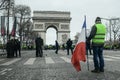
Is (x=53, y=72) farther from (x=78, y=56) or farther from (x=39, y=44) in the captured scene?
(x=39, y=44)

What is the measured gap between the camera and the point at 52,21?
111000mm

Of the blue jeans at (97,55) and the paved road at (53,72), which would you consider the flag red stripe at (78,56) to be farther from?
the blue jeans at (97,55)

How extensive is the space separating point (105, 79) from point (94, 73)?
1.83 meters

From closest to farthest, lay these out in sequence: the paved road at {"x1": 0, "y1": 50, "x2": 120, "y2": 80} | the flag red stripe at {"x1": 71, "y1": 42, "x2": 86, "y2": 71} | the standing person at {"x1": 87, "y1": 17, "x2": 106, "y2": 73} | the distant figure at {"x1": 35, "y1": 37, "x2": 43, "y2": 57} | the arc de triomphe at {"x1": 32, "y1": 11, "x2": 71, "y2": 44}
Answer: the paved road at {"x1": 0, "y1": 50, "x2": 120, "y2": 80}
the flag red stripe at {"x1": 71, "y1": 42, "x2": 86, "y2": 71}
the standing person at {"x1": 87, "y1": 17, "x2": 106, "y2": 73}
the distant figure at {"x1": 35, "y1": 37, "x2": 43, "y2": 57}
the arc de triomphe at {"x1": 32, "y1": 11, "x2": 71, "y2": 44}

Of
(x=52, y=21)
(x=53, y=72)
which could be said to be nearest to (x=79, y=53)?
(x=53, y=72)

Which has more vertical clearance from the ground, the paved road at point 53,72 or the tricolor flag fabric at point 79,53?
the tricolor flag fabric at point 79,53

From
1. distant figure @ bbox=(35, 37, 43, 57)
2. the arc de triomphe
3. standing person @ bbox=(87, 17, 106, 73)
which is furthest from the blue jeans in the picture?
the arc de triomphe

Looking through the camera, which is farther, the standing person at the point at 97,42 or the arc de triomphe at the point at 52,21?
the arc de triomphe at the point at 52,21

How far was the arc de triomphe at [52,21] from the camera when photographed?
10975 centimetres

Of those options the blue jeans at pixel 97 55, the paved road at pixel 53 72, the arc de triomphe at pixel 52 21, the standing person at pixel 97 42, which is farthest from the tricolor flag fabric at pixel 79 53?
the arc de triomphe at pixel 52 21

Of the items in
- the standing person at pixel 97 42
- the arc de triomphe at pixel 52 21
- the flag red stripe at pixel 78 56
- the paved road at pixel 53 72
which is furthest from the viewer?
the arc de triomphe at pixel 52 21

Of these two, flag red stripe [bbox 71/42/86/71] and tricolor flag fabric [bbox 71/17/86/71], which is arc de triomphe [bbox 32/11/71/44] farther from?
flag red stripe [bbox 71/42/86/71]

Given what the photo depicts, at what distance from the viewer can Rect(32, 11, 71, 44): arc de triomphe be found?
110 m

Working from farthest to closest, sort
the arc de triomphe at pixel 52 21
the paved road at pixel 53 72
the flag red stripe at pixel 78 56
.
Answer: the arc de triomphe at pixel 52 21 < the flag red stripe at pixel 78 56 < the paved road at pixel 53 72
